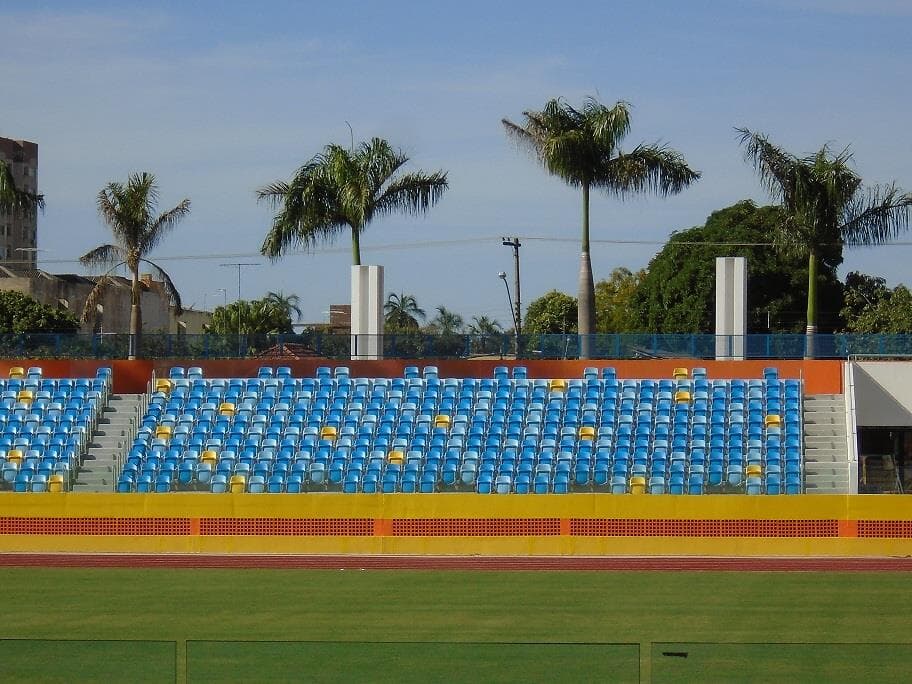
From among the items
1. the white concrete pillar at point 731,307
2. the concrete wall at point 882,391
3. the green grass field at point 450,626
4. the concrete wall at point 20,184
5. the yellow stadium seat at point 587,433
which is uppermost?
the concrete wall at point 20,184

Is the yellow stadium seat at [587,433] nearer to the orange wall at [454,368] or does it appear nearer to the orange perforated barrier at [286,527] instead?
the orange wall at [454,368]

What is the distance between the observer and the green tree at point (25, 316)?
220ft

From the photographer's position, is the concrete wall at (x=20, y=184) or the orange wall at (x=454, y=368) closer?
the orange wall at (x=454, y=368)

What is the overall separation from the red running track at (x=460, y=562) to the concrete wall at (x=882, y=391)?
9139 mm

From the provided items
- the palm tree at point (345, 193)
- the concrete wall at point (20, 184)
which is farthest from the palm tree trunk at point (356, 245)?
the concrete wall at point (20, 184)

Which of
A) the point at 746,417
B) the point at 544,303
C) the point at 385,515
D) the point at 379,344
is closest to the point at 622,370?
the point at 746,417

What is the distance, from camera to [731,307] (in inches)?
1350

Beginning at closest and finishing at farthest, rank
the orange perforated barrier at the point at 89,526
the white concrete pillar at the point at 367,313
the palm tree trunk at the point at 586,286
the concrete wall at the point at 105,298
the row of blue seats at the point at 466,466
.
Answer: the orange perforated barrier at the point at 89,526, the row of blue seats at the point at 466,466, the white concrete pillar at the point at 367,313, the palm tree trunk at the point at 586,286, the concrete wall at the point at 105,298

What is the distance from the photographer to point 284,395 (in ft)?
104

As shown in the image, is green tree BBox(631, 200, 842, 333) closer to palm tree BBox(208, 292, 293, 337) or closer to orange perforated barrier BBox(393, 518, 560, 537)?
palm tree BBox(208, 292, 293, 337)

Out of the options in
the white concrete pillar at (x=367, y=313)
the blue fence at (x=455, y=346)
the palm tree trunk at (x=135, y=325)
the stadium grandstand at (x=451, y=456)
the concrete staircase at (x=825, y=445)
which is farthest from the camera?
the palm tree trunk at (x=135, y=325)

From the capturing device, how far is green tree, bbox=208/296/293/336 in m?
94.9

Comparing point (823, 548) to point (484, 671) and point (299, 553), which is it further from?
point (484, 671)

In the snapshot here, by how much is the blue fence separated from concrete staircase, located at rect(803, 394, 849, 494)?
1.86 meters
